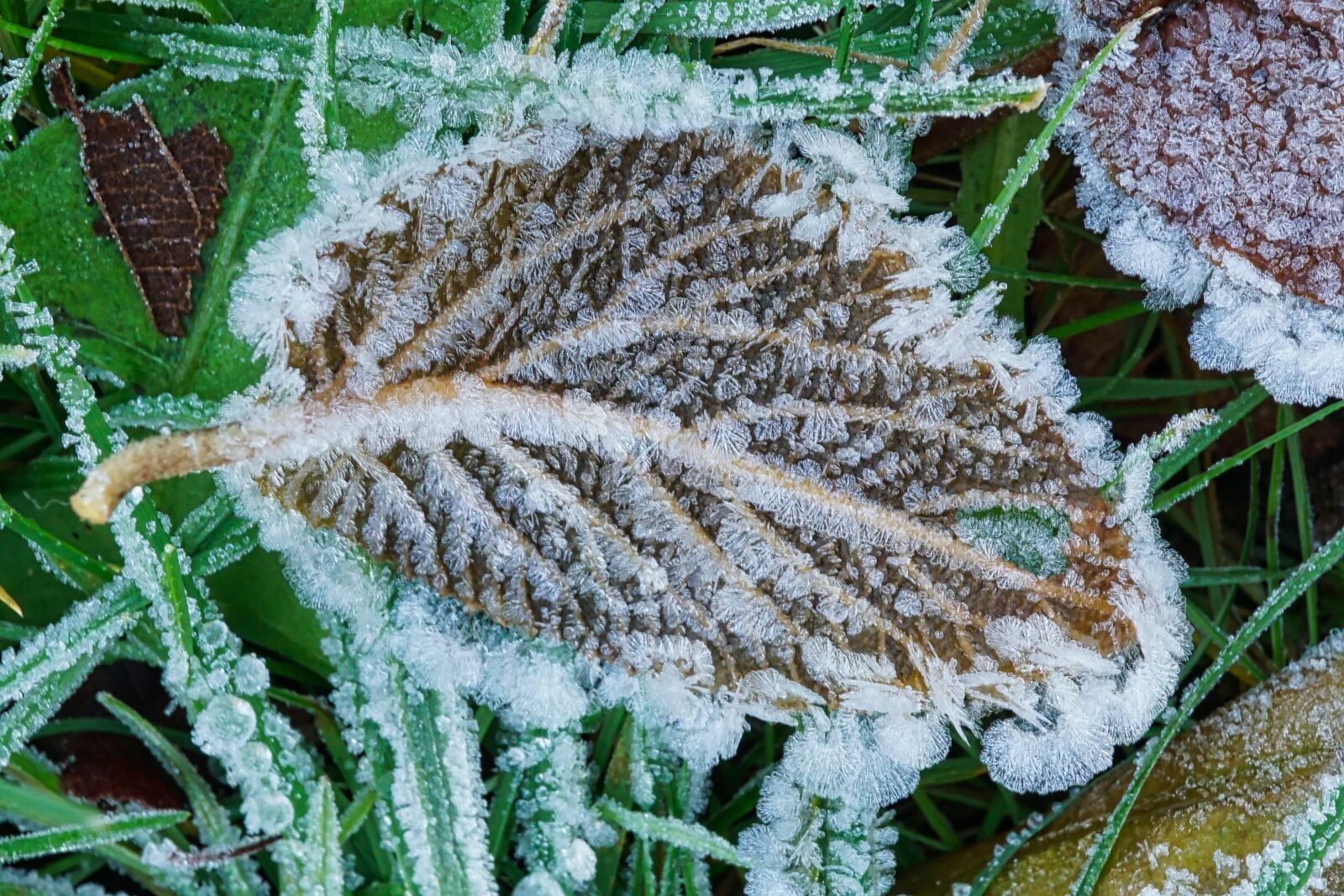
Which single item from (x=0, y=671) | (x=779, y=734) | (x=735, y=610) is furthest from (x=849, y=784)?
(x=0, y=671)

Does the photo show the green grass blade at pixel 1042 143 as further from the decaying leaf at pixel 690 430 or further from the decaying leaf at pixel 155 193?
the decaying leaf at pixel 155 193

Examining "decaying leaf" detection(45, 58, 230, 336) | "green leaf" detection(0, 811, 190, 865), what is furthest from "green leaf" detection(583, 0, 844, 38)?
"green leaf" detection(0, 811, 190, 865)

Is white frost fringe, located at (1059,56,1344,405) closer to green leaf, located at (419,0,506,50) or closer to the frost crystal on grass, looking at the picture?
the frost crystal on grass

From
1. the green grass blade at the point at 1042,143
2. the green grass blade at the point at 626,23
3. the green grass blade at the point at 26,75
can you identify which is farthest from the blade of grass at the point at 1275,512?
the green grass blade at the point at 26,75

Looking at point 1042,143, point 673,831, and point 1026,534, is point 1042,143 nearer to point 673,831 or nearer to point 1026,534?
point 1026,534

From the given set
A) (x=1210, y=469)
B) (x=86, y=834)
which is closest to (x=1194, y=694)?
(x=1210, y=469)

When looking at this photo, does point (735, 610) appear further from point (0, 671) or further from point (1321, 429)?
point (1321, 429)
